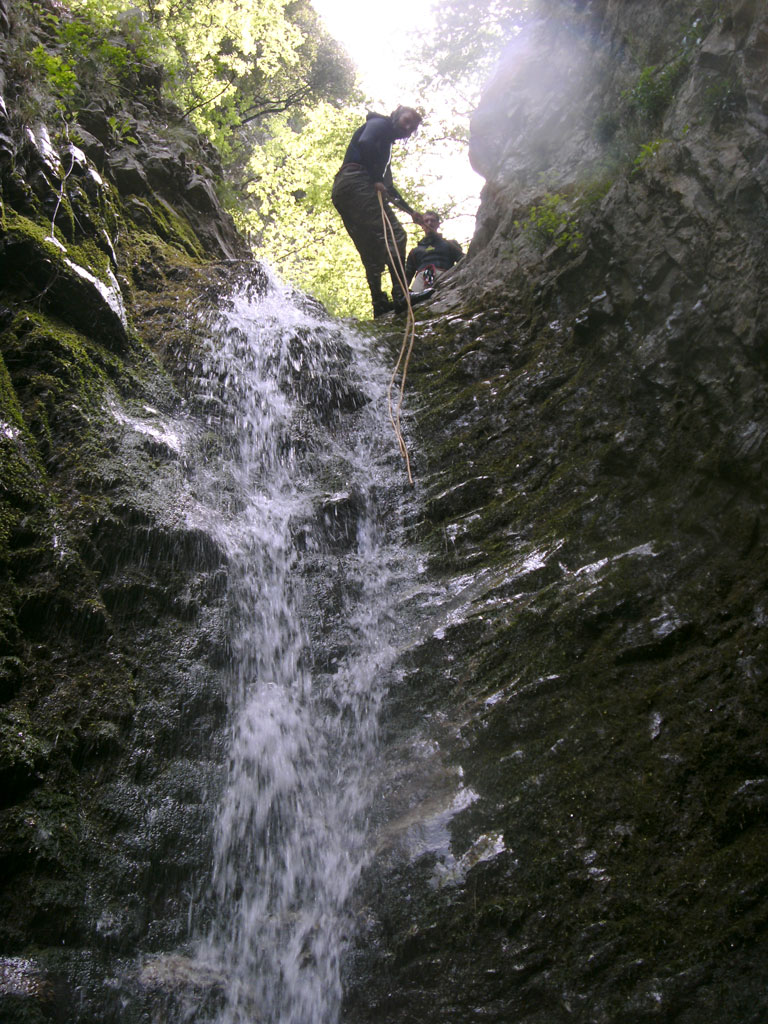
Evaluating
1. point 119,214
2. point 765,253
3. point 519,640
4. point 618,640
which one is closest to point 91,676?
point 519,640

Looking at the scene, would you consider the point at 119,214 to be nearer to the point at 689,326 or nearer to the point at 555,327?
the point at 555,327

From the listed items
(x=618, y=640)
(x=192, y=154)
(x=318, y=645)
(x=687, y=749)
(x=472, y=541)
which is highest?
(x=192, y=154)

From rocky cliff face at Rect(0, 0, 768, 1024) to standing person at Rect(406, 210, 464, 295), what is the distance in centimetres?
323

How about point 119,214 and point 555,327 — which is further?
point 119,214

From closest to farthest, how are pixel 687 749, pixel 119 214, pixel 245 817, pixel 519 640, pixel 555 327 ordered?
pixel 687 749 < pixel 245 817 < pixel 519 640 < pixel 555 327 < pixel 119 214

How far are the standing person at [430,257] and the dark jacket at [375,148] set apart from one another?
0.94 metres

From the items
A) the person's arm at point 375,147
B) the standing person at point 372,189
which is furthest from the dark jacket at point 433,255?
the person's arm at point 375,147

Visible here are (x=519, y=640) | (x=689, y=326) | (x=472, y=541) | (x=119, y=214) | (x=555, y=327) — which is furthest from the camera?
(x=119, y=214)

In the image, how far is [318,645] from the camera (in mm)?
4520

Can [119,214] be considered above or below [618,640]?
above

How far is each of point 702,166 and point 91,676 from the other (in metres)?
5.27

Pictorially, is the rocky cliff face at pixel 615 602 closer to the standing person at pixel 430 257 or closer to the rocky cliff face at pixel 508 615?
the rocky cliff face at pixel 508 615

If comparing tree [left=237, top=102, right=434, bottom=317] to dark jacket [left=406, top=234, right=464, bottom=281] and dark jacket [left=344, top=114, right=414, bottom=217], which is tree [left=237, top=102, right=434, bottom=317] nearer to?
dark jacket [left=406, top=234, right=464, bottom=281]

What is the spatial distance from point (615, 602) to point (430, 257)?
753cm
